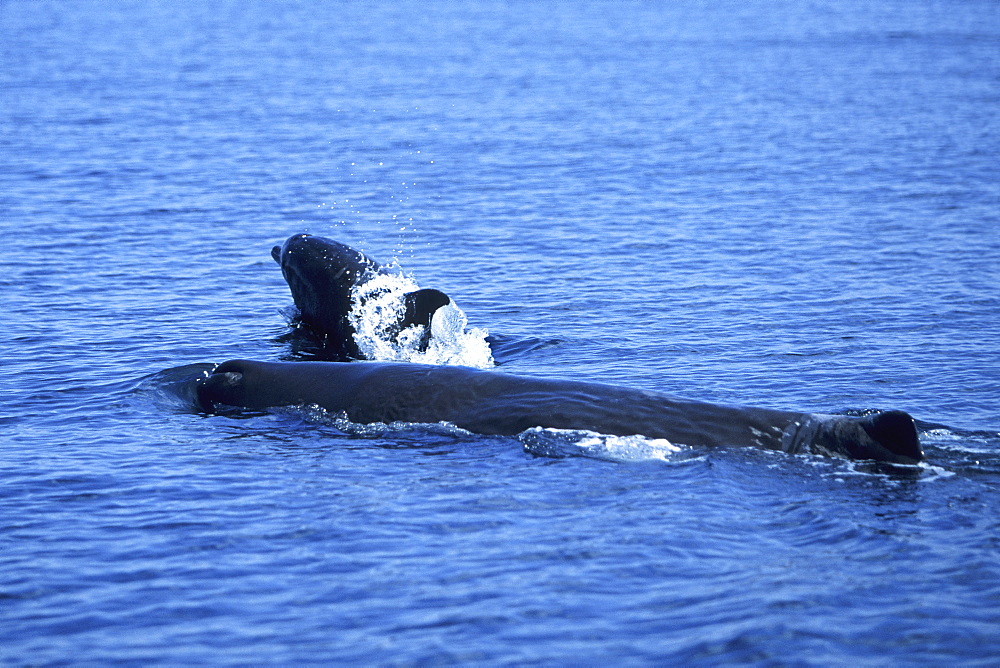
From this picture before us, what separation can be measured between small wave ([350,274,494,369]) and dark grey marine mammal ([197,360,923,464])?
→ 2356 mm

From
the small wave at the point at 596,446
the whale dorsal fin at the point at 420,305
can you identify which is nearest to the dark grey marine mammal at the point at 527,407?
the small wave at the point at 596,446

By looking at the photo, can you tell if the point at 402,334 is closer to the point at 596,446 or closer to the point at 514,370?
the point at 514,370

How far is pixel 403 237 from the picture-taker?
75.9 feet

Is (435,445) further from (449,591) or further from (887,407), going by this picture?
(887,407)

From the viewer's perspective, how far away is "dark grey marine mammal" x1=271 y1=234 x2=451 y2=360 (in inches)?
615

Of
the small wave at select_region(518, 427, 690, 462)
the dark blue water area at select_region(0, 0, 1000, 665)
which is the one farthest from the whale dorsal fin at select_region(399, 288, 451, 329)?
the small wave at select_region(518, 427, 690, 462)

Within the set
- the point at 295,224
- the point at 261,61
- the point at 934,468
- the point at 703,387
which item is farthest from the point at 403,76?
the point at 934,468

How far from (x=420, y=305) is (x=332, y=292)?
129 cm

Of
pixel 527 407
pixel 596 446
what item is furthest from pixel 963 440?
pixel 527 407

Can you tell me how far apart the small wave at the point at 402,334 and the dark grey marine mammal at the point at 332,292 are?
0.08m

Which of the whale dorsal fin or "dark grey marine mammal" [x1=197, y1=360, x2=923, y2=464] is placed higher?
the whale dorsal fin

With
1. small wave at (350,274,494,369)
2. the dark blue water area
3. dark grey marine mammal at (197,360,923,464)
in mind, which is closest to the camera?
the dark blue water area

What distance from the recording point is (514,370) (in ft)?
48.6

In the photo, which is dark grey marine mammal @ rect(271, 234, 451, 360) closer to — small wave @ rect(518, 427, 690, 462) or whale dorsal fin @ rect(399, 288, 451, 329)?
whale dorsal fin @ rect(399, 288, 451, 329)
